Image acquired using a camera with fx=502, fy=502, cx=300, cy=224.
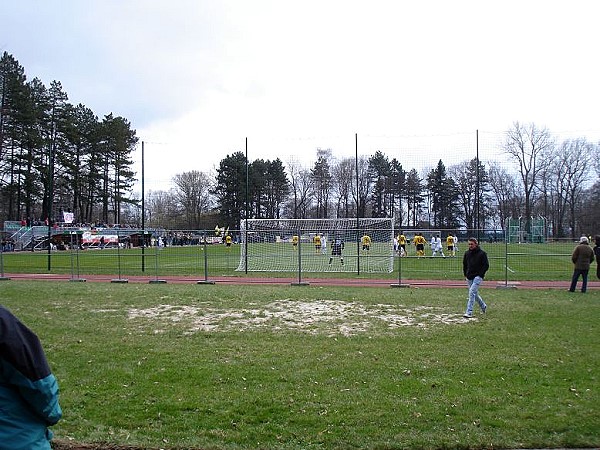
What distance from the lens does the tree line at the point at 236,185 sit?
A: 46.1 metres

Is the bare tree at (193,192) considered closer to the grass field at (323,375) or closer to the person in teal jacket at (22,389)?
the grass field at (323,375)

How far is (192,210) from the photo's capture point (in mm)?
82375

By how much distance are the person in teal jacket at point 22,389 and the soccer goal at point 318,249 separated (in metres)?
21.8

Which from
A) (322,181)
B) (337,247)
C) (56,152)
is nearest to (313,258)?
(337,247)

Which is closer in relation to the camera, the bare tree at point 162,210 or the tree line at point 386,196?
the tree line at point 386,196

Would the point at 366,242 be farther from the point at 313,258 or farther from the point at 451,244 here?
the point at 451,244

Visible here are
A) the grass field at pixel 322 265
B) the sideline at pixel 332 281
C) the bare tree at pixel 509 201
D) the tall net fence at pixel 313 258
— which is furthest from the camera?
the bare tree at pixel 509 201

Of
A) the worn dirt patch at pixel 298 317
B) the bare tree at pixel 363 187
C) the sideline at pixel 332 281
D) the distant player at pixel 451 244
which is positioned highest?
the bare tree at pixel 363 187

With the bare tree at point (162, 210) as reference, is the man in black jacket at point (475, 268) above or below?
below

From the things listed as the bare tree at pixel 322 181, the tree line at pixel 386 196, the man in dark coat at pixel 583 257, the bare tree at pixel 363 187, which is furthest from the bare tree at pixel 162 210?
the man in dark coat at pixel 583 257

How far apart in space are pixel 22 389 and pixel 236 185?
59.9 meters

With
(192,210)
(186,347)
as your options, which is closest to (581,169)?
(192,210)

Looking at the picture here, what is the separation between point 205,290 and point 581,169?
70823 millimetres

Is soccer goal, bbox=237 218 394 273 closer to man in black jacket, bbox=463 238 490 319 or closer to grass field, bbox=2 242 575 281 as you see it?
grass field, bbox=2 242 575 281
